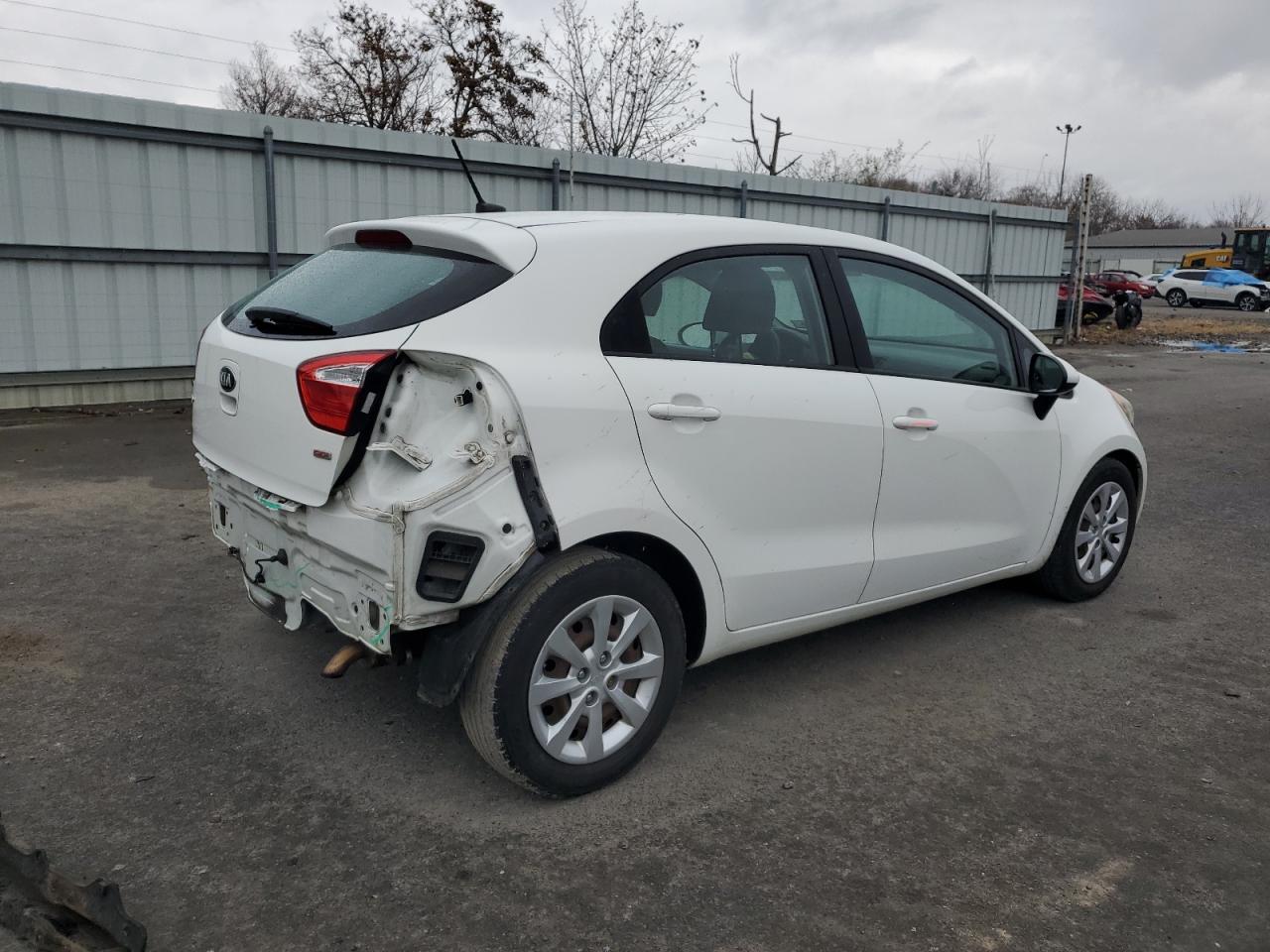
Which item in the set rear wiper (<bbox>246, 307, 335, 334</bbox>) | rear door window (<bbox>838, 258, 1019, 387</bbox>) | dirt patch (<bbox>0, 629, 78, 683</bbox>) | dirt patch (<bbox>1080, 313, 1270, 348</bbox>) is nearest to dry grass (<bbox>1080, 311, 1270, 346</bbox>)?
dirt patch (<bbox>1080, 313, 1270, 348</bbox>)

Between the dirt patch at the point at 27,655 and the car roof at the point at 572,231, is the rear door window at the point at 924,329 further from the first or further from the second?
the dirt patch at the point at 27,655

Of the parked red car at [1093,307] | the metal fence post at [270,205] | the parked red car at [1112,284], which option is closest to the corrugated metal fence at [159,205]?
the metal fence post at [270,205]

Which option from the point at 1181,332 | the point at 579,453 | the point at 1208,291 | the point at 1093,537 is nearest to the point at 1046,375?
the point at 1093,537

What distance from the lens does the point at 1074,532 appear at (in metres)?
4.66

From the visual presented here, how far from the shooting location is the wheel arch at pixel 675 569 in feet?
10.0

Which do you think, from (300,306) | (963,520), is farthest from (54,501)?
(963,520)

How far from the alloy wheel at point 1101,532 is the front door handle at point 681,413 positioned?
7.81 ft

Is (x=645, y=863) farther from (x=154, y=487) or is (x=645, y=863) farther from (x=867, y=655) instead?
(x=154, y=487)

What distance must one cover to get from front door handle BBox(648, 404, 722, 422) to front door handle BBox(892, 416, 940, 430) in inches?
34.0

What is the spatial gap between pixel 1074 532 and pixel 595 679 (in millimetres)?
2731

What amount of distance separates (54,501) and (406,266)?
14.0 ft

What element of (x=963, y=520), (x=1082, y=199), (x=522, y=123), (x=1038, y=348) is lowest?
(x=963, y=520)

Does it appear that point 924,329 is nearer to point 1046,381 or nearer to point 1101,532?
point 1046,381

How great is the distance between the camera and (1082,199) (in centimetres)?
2028
